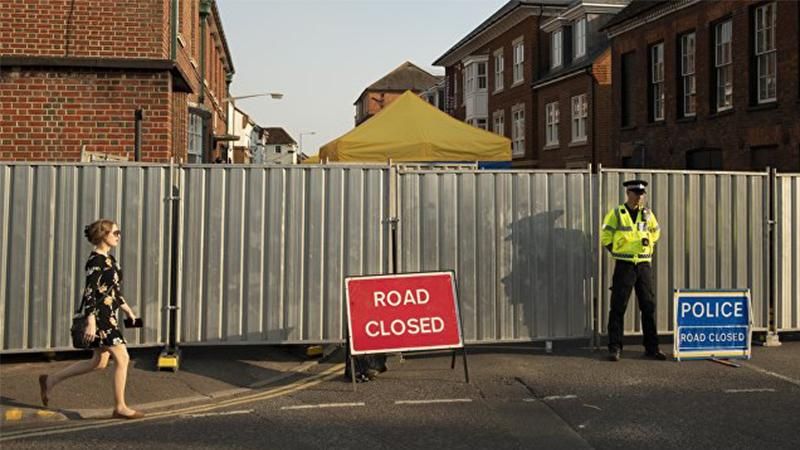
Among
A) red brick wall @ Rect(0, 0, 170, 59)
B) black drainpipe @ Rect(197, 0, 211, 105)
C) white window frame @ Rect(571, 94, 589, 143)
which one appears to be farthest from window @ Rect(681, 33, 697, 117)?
red brick wall @ Rect(0, 0, 170, 59)

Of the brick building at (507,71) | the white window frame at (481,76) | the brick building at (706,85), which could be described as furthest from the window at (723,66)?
the white window frame at (481,76)

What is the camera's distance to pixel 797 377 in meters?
7.81

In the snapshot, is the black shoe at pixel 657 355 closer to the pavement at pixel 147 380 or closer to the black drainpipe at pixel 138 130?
the pavement at pixel 147 380

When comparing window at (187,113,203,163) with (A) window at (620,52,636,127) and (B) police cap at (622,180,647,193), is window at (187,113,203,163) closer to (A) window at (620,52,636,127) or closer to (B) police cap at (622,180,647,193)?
(B) police cap at (622,180,647,193)

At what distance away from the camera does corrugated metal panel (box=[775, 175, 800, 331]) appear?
9445 millimetres

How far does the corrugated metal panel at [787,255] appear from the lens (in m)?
9.45

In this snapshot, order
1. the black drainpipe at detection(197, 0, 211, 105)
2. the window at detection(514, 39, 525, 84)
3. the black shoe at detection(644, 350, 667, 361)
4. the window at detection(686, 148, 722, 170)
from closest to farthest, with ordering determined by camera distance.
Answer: the black shoe at detection(644, 350, 667, 361)
the black drainpipe at detection(197, 0, 211, 105)
the window at detection(686, 148, 722, 170)
the window at detection(514, 39, 525, 84)

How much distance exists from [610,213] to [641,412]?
2720mm

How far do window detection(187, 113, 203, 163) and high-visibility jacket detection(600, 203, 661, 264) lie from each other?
388 inches

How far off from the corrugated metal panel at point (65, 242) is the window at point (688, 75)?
18.5 metres

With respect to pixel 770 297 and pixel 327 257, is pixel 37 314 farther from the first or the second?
pixel 770 297

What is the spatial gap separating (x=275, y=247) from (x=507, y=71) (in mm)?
31865

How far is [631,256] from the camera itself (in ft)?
27.8

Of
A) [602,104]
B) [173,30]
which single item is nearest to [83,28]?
[173,30]
